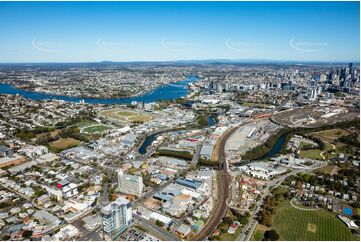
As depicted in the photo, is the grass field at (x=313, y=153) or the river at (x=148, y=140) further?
the river at (x=148, y=140)

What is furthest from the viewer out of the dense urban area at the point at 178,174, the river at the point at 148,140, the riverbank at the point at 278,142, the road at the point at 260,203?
the river at the point at 148,140

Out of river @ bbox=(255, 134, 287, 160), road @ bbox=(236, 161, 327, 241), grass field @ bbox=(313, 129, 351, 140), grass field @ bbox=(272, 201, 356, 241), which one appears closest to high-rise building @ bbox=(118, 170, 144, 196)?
road @ bbox=(236, 161, 327, 241)

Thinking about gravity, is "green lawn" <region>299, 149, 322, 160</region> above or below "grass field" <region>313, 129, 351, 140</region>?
below

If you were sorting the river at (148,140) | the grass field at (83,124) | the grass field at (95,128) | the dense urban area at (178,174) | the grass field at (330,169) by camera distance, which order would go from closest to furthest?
1. the dense urban area at (178,174)
2. the grass field at (330,169)
3. the river at (148,140)
4. the grass field at (95,128)
5. the grass field at (83,124)

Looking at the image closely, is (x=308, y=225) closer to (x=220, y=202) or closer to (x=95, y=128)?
(x=220, y=202)

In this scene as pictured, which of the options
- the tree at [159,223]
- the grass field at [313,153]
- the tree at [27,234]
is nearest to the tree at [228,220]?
the tree at [159,223]

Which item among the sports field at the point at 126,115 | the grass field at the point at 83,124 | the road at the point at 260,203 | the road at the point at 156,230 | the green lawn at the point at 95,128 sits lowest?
the road at the point at 156,230

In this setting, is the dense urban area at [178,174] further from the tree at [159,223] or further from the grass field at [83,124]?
the grass field at [83,124]

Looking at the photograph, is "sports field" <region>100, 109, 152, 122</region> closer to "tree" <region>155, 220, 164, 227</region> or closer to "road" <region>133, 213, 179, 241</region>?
"road" <region>133, 213, 179, 241</region>

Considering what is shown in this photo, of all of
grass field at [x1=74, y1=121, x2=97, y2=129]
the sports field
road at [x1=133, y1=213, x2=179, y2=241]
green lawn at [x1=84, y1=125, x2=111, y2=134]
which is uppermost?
the sports field
